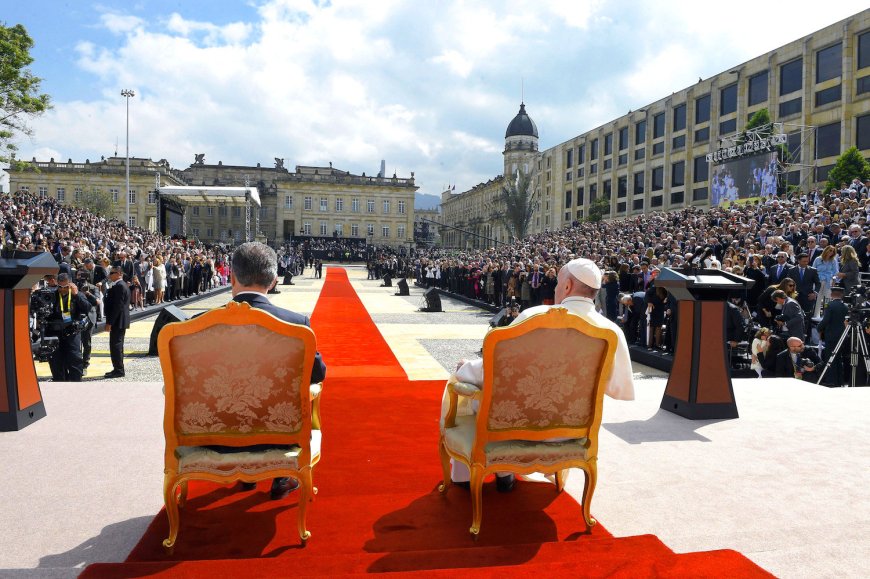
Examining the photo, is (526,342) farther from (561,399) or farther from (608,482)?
(608,482)

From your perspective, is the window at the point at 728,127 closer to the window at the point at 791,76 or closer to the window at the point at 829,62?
the window at the point at 791,76

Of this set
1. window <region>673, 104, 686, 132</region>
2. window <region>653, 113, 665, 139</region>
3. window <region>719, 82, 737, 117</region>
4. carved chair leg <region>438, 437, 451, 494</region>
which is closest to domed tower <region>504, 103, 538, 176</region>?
window <region>653, 113, 665, 139</region>

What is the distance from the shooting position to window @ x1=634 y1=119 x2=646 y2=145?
53.5 m

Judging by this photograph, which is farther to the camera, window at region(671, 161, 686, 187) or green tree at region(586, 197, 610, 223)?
green tree at region(586, 197, 610, 223)

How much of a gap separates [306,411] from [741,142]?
33.8 meters

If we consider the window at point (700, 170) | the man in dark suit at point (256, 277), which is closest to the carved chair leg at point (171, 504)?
the man in dark suit at point (256, 277)

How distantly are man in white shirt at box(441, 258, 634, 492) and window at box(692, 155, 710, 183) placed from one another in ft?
149

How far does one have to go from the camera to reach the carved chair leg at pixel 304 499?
9.53ft

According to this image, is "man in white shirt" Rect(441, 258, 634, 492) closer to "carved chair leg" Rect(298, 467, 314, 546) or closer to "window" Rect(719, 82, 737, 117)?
"carved chair leg" Rect(298, 467, 314, 546)

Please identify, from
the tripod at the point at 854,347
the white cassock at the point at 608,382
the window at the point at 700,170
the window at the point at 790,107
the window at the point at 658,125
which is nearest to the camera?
the white cassock at the point at 608,382

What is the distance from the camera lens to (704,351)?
535 centimetres

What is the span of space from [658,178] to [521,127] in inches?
1685

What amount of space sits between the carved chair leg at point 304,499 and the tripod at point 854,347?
23.2ft

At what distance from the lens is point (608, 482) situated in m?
3.80
